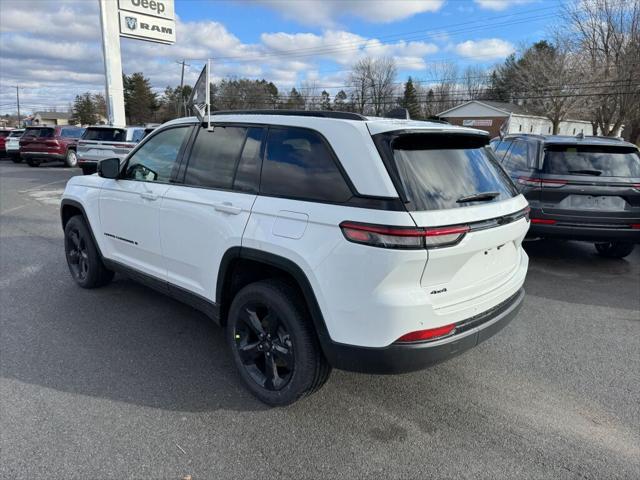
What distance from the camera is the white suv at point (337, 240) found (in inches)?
93.5

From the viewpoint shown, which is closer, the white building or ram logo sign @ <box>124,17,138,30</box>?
ram logo sign @ <box>124,17,138,30</box>

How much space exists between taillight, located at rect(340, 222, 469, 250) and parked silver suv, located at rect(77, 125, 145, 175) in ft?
46.4

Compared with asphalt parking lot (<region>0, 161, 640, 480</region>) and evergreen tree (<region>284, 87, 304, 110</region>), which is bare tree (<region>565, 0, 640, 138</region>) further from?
evergreen tree (<region>284, 87, 304, 110</region>)

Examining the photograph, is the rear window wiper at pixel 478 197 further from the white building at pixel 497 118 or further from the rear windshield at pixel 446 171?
the white building at pixel 497 118

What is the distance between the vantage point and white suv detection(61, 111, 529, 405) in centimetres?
238

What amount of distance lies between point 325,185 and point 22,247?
6.21 meters

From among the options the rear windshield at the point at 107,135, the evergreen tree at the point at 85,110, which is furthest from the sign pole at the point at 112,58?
the evergreen tree at the point at 85,110

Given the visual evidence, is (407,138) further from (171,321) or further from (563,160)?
(563,160)

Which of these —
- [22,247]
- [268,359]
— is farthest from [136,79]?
[268,359]

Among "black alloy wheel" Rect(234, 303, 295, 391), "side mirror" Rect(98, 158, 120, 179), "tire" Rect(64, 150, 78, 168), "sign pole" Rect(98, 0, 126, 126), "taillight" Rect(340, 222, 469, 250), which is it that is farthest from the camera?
"tire" Rect(64, 150, 78, 168)

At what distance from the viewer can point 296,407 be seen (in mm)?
2955

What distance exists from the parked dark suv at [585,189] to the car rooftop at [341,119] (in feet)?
10.5

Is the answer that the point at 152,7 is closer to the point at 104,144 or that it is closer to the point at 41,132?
the point at 41,132

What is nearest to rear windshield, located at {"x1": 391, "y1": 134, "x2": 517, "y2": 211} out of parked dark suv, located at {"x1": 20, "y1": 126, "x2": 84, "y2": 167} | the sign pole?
the sign pole
